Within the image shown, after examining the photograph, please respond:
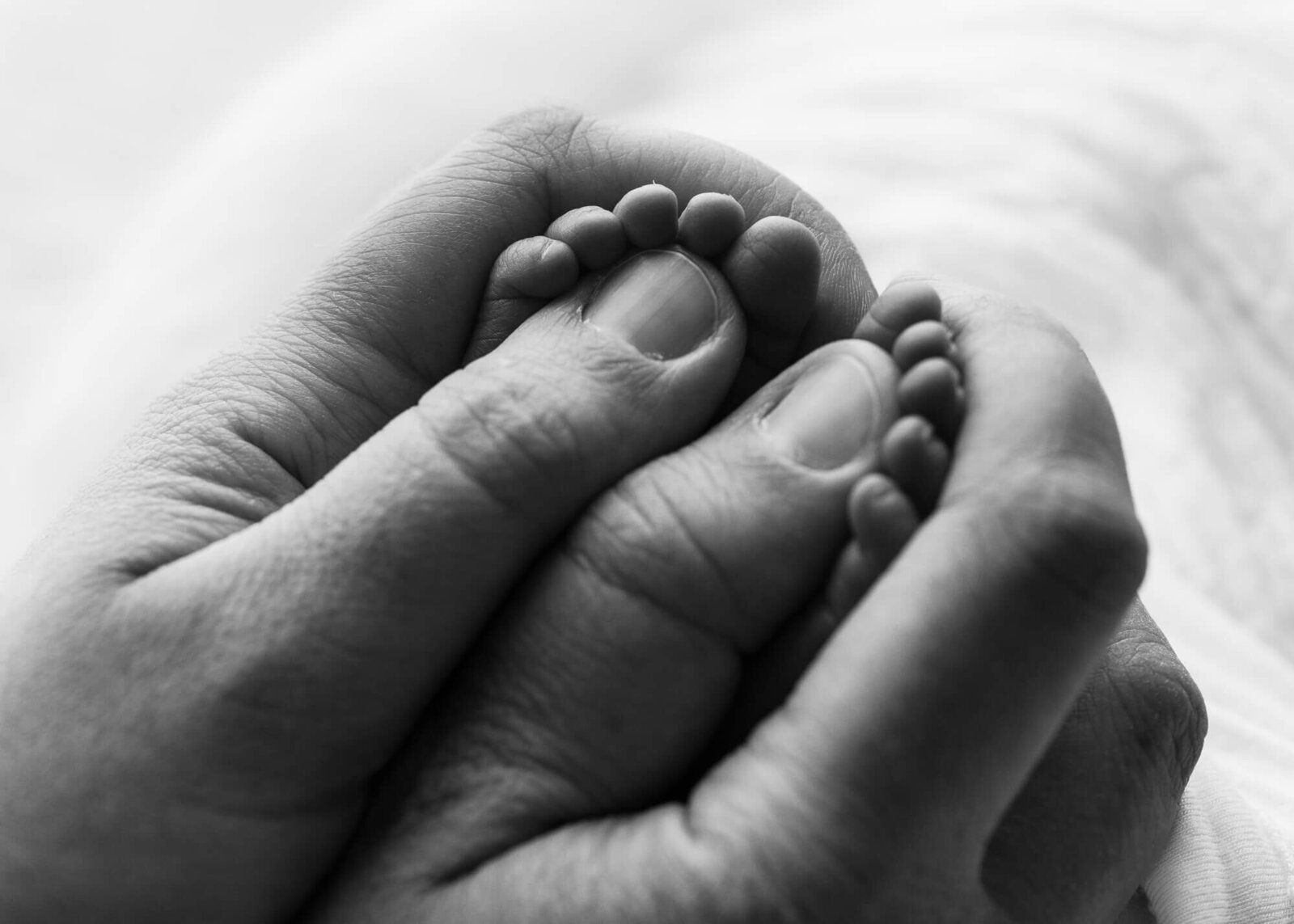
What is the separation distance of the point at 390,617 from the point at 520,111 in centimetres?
37

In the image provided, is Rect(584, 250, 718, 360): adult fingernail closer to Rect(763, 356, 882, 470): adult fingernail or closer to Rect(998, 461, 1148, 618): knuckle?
Rect(763, 356, 882, 470): adult fingernail

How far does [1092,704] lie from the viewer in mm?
631

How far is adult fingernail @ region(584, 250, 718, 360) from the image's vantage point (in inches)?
23.2

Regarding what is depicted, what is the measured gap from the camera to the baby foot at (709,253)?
0.60 metres

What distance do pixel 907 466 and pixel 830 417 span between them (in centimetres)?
5

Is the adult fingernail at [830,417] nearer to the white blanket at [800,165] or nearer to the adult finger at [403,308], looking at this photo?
the adult finger at [403,308]

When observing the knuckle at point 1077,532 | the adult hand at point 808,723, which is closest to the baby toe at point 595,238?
the adult hand at point 808,723

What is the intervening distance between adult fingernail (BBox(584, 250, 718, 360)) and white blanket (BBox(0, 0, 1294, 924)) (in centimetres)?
46

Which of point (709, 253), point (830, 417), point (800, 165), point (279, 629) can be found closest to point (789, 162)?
point (800, 165)

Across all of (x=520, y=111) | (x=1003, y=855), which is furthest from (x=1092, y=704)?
(x=520, y=111)

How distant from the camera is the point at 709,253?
2.02ft

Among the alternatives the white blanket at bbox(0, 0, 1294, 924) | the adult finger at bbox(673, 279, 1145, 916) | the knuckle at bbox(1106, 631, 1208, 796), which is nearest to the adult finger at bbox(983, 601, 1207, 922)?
the knuckle at bbox(1106, 631, 1208, 796)

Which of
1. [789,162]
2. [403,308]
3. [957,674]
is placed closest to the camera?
[957,674]

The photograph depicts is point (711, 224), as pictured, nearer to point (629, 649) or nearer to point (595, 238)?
point (595, 238)
